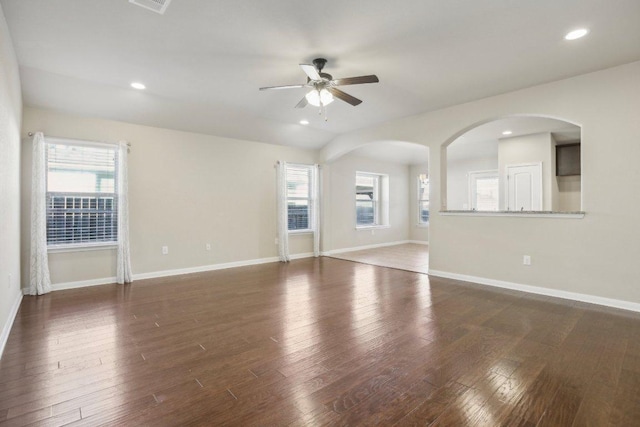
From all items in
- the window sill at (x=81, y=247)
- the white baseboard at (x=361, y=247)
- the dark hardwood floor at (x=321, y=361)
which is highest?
the window sill at (x=81, y=247)

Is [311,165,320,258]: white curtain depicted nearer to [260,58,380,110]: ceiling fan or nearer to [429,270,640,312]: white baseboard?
[429,270,640,312]: white baseboard

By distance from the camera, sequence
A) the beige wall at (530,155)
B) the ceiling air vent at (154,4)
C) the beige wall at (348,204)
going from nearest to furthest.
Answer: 1. the ceiling air vent at (154,4)
2. the beige wall at (530,155)
3. the beige wall at (348,204)

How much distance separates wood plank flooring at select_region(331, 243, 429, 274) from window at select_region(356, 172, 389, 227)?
0.92 meters

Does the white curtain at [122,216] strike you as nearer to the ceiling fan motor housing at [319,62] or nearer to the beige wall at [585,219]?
the ceiling fan motor housing at [319,62]

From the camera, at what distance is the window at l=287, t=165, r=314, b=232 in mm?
7109

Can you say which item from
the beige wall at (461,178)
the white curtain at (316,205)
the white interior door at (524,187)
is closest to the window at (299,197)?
the white curtain at (316,205)

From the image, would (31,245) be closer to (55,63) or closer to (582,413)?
(55,63)

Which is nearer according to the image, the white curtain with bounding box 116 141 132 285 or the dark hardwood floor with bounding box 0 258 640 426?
the dark hardwood floor with bounding box 0 258 640 426

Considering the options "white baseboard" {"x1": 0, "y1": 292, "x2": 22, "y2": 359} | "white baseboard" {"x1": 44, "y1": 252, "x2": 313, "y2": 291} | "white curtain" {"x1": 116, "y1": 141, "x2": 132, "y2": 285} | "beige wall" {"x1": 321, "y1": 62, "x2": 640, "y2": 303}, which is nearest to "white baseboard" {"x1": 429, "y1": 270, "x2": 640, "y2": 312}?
"beige wall" {"x1": 321, "y1": 62, "x2": 640, "y2": 303}

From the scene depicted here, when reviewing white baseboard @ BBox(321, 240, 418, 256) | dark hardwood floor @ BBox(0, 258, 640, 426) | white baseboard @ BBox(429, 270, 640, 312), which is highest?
white baseboard @ BBox(321, 240, 418, 256)

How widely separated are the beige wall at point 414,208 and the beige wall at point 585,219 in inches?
204

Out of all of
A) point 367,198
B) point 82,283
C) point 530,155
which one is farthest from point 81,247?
point 530,155

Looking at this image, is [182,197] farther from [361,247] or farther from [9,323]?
[361,247]

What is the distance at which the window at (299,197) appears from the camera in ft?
23.3
